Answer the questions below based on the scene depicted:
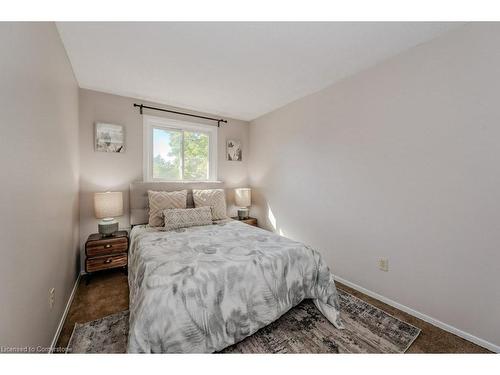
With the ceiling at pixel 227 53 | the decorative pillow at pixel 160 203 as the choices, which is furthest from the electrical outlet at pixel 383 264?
the decorative pillow at pixel 160 203

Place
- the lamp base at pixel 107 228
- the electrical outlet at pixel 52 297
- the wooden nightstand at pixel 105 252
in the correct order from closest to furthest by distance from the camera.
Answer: the electrical outlet at pixel 52 297 → the wooden nightstand at pixel 105 252 → the lamp base at pixel 107 228

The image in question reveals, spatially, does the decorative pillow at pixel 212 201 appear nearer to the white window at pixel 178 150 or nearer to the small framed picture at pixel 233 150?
the white window at pixel 178 150

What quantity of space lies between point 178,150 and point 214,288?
105 inches

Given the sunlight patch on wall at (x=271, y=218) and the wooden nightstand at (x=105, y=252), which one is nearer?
the wooden nightstand at (x=105, y=252)

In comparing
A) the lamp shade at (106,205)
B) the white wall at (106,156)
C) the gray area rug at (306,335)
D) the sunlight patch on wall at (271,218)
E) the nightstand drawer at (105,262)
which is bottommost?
the gray area rug at (306,335)

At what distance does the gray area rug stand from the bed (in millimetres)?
102

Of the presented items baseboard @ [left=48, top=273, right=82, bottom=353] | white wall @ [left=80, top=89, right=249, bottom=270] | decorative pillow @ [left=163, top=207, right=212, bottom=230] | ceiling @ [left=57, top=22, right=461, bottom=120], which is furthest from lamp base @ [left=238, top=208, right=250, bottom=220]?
baseboard @ [left=48, top=273, right=82, bottom=353]

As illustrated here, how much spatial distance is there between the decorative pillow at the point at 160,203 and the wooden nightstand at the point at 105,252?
404 mm

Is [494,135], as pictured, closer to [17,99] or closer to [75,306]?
[17,99]

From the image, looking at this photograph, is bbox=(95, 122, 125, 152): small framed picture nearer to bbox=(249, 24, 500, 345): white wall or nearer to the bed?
the bed

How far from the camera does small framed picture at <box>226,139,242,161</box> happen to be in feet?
13.0

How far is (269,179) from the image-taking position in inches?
146

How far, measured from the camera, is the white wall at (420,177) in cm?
153
